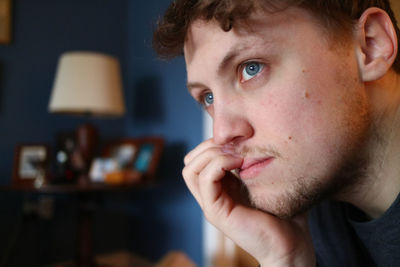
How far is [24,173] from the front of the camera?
2090mm

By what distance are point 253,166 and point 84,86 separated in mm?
1607

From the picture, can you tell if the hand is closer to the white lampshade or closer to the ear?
the ear

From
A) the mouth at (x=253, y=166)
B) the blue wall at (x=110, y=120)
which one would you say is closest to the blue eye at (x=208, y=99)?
the mouth at (x=253, y=166)

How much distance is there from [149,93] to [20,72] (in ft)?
3.09

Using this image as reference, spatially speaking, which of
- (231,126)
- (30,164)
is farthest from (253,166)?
(30,164)

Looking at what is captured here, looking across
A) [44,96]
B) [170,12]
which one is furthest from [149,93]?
[170,12]

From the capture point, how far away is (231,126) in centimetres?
66

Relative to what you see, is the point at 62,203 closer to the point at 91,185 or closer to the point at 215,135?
the point at 91,185

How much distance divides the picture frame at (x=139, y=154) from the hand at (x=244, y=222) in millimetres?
1349

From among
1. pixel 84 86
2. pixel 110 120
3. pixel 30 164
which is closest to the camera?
pixel 84 86

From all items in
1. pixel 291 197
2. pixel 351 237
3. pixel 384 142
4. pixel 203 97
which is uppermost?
pixel 203 97

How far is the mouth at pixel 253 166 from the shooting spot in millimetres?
650

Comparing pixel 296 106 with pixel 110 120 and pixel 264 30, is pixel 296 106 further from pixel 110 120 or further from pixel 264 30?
pixel 110 120

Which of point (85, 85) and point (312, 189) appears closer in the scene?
point (312, 189)
